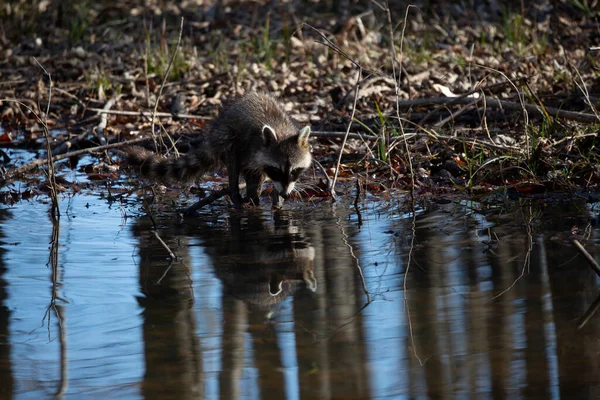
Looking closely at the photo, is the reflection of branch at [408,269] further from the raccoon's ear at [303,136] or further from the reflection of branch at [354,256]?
the raccoon's ear at [303,136]

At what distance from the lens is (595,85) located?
29.3 ft

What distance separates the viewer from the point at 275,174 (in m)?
6.79

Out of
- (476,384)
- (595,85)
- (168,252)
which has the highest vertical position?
(595,85)

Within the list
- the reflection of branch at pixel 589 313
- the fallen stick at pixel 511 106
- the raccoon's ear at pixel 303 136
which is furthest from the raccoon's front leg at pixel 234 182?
the reflection of branch at pixel 589 313

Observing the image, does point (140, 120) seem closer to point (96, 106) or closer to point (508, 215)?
point (96, 106)

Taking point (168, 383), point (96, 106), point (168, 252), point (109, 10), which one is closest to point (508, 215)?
point (168, 252)

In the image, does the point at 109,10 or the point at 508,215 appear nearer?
the point at 508,215

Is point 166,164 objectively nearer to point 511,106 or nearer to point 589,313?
point 511,106

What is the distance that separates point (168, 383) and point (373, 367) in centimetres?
79

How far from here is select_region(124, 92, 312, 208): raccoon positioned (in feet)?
22.4

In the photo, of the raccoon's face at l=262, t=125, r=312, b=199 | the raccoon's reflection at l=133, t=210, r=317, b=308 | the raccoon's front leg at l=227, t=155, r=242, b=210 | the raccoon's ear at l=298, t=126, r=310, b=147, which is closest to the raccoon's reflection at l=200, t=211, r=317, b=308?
the raccoon's reflection at l=133, t=210, r=317, b=308

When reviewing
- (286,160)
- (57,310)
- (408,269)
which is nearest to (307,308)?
(408,269)

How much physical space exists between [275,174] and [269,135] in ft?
1.09

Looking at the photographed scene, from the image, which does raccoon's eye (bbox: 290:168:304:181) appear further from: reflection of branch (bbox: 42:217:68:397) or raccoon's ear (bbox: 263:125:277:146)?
reflection of branch (bbox: 42:217:68:397)
